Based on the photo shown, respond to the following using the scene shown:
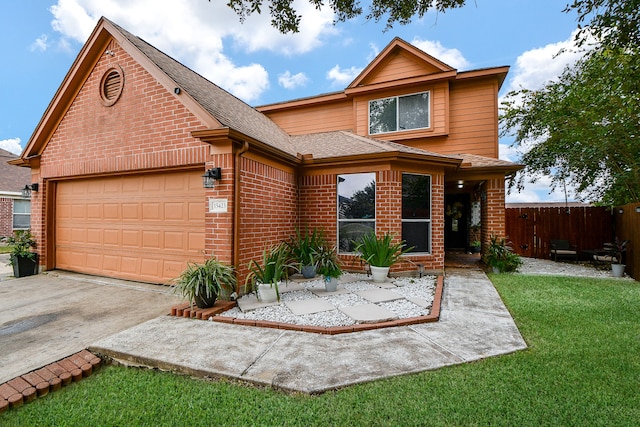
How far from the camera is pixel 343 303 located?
4.97m

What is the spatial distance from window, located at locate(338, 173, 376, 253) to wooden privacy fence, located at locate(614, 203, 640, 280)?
6.81 meters

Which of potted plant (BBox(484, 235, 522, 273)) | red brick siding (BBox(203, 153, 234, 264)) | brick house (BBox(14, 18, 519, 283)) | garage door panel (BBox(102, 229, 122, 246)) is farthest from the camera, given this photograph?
potted plant (BBox(484, 235, 522, 273))

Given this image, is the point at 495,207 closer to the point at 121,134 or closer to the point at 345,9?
the point at 345,9

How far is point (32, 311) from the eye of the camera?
186 inches

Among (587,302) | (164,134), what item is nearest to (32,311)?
(164,134)

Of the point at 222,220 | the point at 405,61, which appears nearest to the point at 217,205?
the point at 222,220

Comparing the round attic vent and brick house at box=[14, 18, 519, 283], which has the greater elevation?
the round attic vent

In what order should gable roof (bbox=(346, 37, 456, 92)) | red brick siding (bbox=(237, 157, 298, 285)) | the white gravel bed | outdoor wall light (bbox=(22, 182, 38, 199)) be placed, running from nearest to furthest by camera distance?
1. the white gravel bed
2. red brick siding (bbox=(237, 157, 298, 285))
3. outdoor wall light (bbox=(22, 182, 38, 199))
4. gable roof (bbox=(346, 37, 456, 92))

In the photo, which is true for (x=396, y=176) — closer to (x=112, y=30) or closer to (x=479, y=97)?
(x=479, y=97)

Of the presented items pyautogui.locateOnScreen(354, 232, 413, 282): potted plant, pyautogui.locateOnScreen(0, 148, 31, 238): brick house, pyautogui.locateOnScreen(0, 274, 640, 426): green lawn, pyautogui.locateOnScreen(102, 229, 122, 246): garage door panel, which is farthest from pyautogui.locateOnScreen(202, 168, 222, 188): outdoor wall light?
pyautogui.locateOnScreen(0, 148, 31, 238): brick house

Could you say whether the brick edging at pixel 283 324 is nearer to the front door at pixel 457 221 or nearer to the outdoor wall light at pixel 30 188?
the outdoor wall light at pixel 30 188

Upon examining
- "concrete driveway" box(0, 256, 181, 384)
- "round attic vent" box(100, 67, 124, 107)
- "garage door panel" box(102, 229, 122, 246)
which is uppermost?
"round attic vent" box(100, 67, 124, 107)

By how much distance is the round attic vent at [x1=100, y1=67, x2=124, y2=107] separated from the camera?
6.46 m

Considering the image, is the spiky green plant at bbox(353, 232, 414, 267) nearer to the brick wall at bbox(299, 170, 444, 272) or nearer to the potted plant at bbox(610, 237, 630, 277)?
the brick wall at bbox(299, 170, 444, 272)
